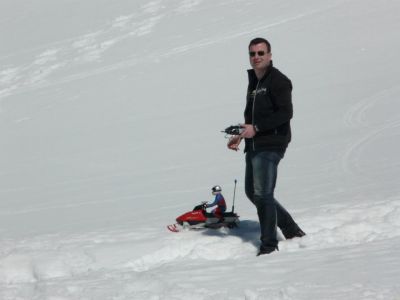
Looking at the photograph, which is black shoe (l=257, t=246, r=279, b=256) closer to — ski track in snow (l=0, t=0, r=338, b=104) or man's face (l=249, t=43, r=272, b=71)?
man's face (l=249, t=43, r=272, b=71)

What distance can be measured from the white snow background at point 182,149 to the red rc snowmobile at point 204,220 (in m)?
0.15

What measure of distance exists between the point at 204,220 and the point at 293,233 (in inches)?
45.9

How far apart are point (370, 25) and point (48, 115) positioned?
9464 millimetres

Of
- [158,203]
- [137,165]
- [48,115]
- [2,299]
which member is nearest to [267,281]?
[2,299]

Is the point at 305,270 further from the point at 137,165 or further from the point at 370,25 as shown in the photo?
the point at 370,25

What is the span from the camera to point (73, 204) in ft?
35.3

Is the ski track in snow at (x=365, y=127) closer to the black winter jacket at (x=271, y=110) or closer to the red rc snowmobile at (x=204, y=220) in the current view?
the red rc snowmobile at (x=204, y=220)

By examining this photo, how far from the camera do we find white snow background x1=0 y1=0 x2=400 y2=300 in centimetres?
520

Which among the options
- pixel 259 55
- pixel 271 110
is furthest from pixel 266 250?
pixel 259 55

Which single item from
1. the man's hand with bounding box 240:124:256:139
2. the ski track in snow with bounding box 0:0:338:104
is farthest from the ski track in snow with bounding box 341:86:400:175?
the ski track in snow with bounding box 0:0:338:104

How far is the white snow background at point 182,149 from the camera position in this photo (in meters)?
5.20

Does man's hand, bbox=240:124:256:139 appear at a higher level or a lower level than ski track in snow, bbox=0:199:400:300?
higher

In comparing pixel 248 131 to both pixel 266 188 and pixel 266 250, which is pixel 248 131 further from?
pixel 266 250

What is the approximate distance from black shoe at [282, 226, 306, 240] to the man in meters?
0.27
